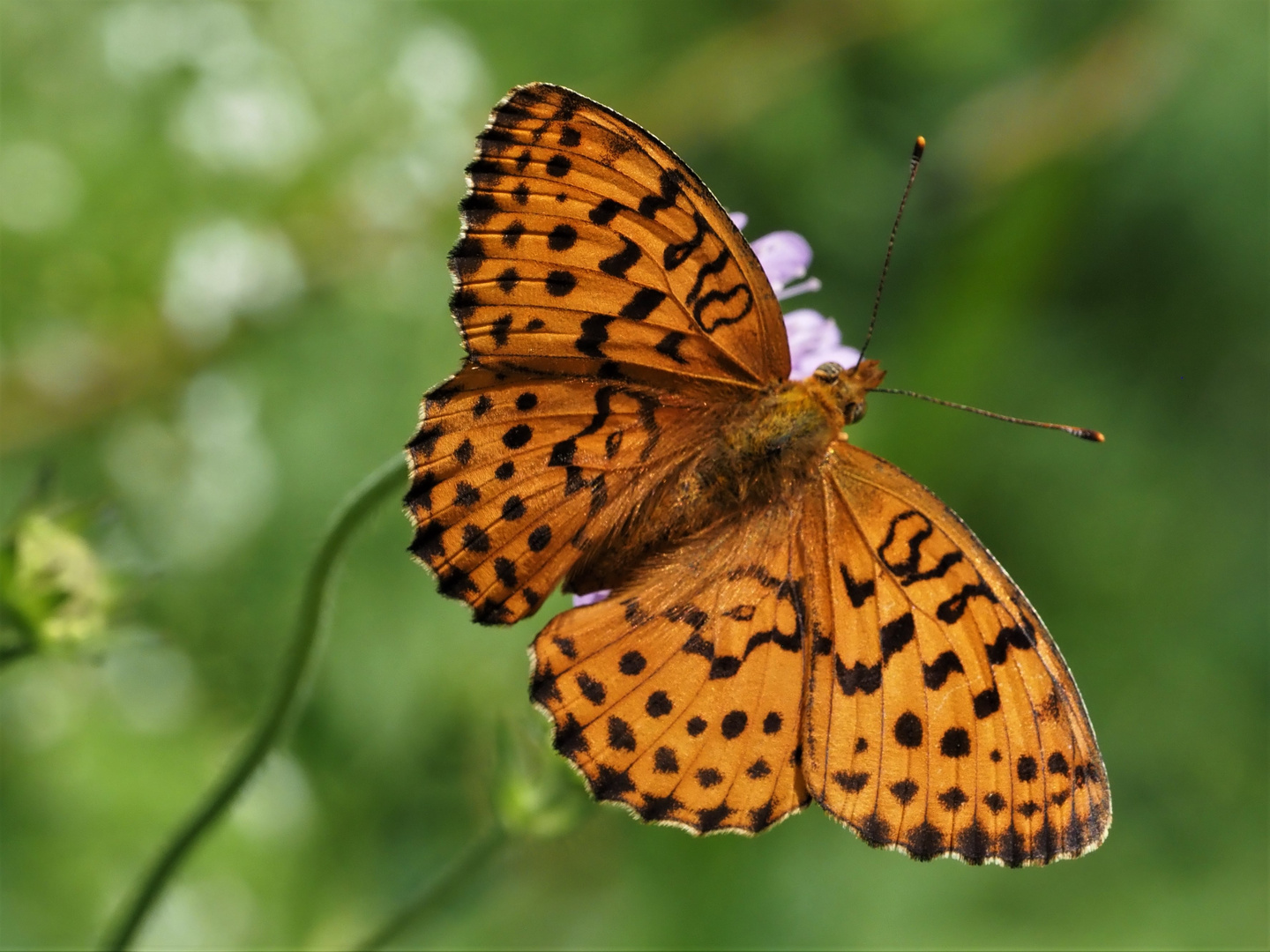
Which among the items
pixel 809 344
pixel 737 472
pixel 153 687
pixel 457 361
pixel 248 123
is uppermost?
pixel 248 123

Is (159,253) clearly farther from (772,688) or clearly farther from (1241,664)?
(1241,664)

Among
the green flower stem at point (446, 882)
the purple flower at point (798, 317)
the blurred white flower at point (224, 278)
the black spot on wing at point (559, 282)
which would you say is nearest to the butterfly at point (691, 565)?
the black spot on wing at point (559, 282)

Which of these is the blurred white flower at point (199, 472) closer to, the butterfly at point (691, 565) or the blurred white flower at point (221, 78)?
the blurred white flower at point (221, 78)

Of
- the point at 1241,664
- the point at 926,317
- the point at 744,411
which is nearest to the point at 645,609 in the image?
the point at 744,411

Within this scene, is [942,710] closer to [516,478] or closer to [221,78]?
[516,478]

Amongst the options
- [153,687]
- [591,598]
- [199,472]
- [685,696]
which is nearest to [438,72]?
[199,472]

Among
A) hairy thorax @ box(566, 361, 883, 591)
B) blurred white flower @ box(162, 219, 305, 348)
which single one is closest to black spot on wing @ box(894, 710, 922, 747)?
hairy thorax @ box(566, 361, 883, 591)

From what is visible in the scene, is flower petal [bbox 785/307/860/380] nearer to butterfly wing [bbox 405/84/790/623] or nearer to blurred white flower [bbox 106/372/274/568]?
butterfly wing [bbox 405/84/790/623]
